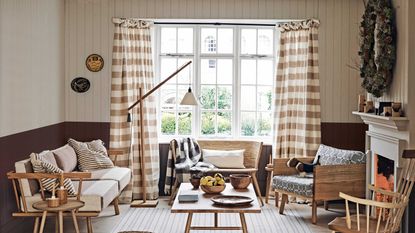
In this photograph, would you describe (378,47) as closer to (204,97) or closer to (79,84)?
(204,97)

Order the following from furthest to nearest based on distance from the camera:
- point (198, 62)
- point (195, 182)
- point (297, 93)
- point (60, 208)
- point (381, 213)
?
point (198, 62) < point (297, 93) < point (195, 182) < point (60, 208) < point (381, 213)

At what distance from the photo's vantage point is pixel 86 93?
7934 millimetres

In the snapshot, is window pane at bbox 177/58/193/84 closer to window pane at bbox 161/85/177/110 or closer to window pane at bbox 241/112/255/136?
window pane at bbox 161/85/177/110

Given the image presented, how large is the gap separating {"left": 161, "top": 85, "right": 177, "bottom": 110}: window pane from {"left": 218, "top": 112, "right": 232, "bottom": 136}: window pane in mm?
721

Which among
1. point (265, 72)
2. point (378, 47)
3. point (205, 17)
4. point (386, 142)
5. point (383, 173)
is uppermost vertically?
point (205, 17)

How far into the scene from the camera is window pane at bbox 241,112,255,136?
841 centimetres

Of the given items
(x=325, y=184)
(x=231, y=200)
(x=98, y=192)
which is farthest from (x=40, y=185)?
(x=325, y=184)

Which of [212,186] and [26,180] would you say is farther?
[212,186]

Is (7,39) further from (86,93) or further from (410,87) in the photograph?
(410,87)

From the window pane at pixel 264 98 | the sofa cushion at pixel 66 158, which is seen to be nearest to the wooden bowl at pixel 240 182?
the sofa cushion at pixel 66 158

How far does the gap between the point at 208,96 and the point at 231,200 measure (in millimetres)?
3205

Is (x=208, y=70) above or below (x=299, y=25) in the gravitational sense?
below

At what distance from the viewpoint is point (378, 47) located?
18.7 ft

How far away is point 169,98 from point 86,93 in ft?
4.04
